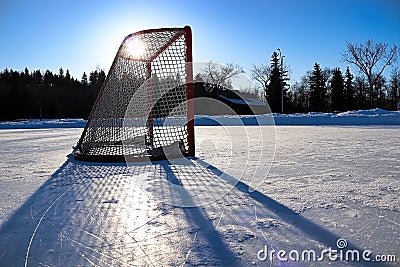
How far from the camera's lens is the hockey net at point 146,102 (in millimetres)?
3799

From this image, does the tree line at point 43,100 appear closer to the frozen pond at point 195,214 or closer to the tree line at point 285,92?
the tree line at point 285,92

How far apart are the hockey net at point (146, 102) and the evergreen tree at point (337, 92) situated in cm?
2456

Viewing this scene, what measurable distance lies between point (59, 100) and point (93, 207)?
35.4 metres

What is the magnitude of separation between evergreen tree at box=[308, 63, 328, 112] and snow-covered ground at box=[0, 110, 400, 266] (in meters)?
25.6

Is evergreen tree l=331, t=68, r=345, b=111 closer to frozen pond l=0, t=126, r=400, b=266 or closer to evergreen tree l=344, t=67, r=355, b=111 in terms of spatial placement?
evergreen tree l=344, t=67, r=355, b=111

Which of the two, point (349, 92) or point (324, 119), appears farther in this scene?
point (349, 92)

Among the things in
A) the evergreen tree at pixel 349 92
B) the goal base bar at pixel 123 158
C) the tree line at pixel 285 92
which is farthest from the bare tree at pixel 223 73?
the goal base bar at pixel 123 158

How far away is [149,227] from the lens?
4.60ft

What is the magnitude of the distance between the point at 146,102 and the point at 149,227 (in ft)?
12.1

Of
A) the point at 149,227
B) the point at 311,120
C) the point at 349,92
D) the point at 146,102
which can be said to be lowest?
the point at 149,227

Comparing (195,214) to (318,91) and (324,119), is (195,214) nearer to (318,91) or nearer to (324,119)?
(324,119)

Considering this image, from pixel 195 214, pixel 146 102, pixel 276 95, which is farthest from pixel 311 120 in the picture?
pixel 276 95

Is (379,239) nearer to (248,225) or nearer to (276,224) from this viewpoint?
(276,224)

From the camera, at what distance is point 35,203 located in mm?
→ 1829
